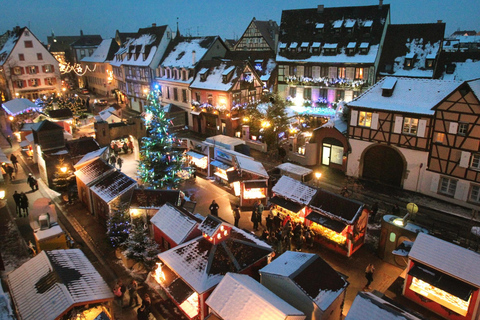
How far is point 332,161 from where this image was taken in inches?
1217

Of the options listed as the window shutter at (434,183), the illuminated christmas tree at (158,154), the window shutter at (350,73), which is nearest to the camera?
the window shutter at (434,183)

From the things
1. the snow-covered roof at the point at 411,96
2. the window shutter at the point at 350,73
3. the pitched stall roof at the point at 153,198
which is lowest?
the pitched stall roof at the point at 153,198

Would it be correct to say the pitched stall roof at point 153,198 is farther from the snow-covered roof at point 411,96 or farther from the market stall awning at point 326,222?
the snow-covered roof at point 411,96

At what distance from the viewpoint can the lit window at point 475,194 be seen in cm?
2288

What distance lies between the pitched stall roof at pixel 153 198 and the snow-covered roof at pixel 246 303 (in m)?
8.96

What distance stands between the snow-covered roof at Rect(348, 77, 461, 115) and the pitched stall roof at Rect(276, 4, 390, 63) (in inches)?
399

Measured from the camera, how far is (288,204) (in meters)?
20.4

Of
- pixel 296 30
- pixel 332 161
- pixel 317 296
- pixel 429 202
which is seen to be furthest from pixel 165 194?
pixel 296 30

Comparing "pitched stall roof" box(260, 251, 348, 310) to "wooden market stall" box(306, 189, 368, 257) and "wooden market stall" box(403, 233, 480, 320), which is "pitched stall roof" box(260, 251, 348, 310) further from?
"wooden market stall" box(306, 189, 368, 257)

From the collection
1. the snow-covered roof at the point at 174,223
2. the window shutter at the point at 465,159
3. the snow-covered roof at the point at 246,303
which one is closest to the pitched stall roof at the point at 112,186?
the snow-covered roof at the point at 174,223

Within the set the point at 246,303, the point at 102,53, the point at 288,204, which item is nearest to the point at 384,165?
the point at 288,204

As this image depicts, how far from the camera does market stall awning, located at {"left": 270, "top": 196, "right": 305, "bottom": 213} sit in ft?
65.4

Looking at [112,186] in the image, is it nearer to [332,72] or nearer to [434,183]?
[434,183]

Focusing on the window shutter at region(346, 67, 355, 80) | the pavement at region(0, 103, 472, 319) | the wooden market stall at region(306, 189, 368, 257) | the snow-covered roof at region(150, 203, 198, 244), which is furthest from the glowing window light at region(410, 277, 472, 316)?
the window shutter at region(346, 67, 355, 80)
